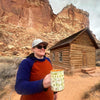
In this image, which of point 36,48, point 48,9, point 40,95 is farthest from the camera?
point 48,9

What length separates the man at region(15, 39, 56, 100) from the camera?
94cm

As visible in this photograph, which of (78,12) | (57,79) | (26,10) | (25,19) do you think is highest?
(78,12)

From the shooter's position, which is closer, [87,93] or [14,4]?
[87,93]

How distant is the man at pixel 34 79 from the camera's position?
3.08 ft

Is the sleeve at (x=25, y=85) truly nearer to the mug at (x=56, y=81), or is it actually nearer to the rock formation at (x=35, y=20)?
the mug at (x=56, y=81)

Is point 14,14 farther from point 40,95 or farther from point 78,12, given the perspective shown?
point 78,12

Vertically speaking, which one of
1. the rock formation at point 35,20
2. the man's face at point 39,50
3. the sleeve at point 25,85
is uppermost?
the rock formation at point 35,20

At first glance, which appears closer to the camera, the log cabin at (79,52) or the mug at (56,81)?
the mug at (56,81)

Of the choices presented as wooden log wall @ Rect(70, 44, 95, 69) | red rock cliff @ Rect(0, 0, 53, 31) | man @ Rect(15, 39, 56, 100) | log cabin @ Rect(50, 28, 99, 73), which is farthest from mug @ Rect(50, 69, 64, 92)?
red rock cliff @ Rect(0, 0, 53, 31)

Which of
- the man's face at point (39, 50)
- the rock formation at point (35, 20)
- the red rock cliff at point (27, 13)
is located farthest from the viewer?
the red rock cliff at point (27, 13)

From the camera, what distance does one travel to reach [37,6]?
43438 millimetres

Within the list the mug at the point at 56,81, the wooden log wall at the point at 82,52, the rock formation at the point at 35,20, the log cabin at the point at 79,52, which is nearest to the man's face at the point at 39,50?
the mug at the point at 56,81

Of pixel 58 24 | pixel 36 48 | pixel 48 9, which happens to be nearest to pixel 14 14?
pixel 48 9

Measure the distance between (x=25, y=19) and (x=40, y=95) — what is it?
4353cm
